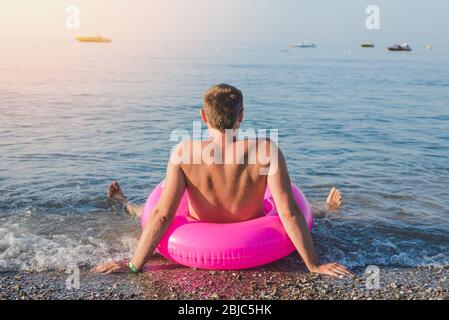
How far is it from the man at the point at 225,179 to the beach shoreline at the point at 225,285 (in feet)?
0.55

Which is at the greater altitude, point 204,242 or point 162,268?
point 204,242

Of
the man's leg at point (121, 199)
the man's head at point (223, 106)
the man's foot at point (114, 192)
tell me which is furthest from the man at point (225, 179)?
the man's foot at point (114, 192)

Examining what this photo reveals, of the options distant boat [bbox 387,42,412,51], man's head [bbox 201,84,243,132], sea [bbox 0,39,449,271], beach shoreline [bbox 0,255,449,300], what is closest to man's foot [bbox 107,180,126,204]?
sea [bbox 0,39,449,271]

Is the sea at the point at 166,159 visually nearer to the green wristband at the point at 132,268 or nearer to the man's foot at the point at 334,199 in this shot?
the man's foot at the point at 334,199

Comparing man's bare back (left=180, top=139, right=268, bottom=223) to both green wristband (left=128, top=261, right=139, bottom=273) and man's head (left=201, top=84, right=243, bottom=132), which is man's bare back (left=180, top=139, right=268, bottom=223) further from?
green wristband (left=128, top=261, right=139, bottom=273)

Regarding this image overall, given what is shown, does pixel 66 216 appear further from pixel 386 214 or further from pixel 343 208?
pixel 386 214

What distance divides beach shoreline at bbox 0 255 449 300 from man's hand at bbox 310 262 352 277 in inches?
2.0

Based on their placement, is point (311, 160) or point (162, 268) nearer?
point (162, 268)

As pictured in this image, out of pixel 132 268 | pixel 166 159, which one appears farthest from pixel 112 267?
pixel 166 159

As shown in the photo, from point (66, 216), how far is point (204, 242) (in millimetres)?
2435

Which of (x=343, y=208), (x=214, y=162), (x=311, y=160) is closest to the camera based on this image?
(x=214, y=162)
